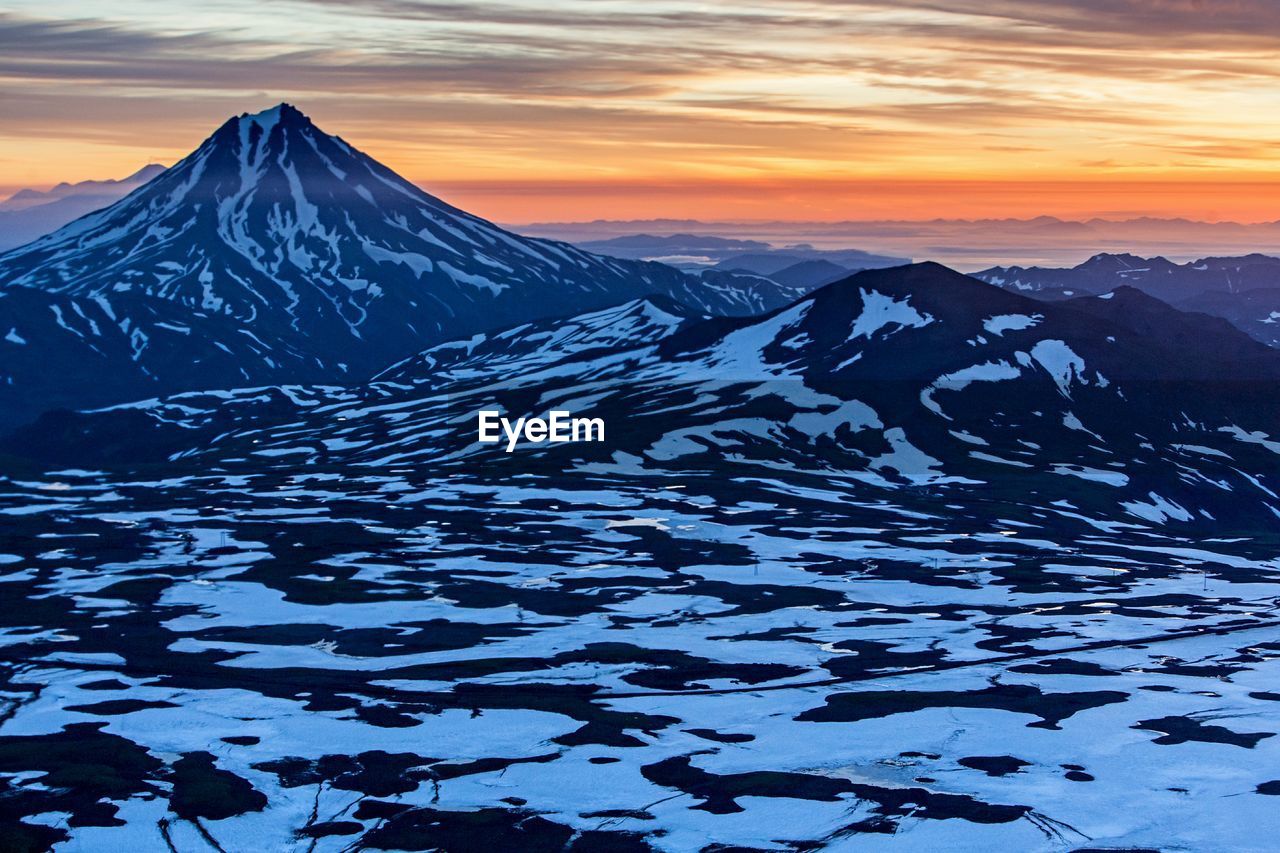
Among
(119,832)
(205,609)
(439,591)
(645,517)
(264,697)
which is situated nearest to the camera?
(119,832)

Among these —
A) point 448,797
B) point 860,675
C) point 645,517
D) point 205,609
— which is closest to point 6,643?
point 205,609

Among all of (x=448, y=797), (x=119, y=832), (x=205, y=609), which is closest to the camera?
(x=119, y=832)

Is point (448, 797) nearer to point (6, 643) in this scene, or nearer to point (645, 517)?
point (6, 643)

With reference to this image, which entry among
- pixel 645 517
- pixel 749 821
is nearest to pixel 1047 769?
pixel 749 821

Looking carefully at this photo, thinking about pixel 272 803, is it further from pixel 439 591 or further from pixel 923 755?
pixel 439 591

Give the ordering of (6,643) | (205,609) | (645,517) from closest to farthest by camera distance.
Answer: (6,643) → (205,609) → (645,517)

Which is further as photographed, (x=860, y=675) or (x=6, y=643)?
(x=6, y=643)
